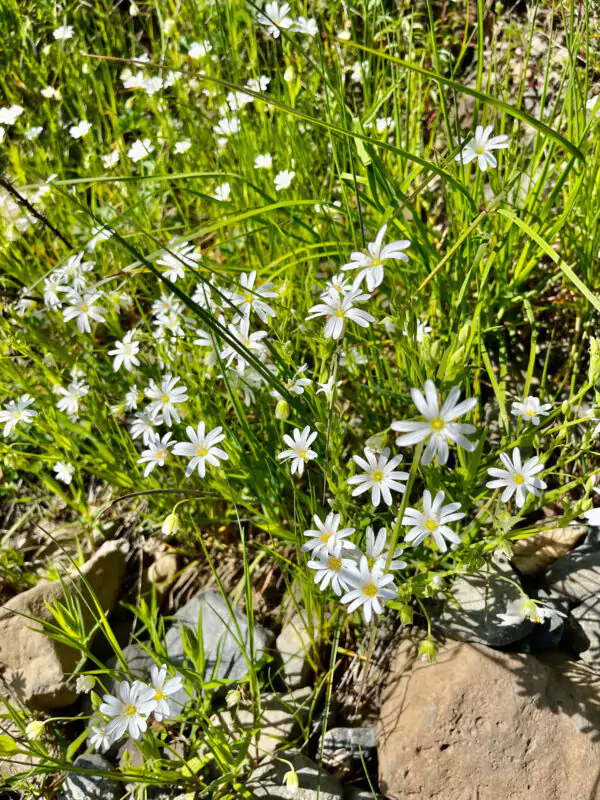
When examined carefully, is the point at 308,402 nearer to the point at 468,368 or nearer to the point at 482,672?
the point at 468,368

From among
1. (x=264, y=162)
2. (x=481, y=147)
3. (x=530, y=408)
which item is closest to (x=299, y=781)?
(x=530, y=408)

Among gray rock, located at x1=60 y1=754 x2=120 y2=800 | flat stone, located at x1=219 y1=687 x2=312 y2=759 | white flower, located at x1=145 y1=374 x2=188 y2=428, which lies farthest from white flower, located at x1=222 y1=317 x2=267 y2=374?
gray rock, located at x1=60 y1=754 x2=120 y2=800

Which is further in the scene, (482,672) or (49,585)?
(49,585)

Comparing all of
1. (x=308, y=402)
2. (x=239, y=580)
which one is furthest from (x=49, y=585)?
(x=308, y=402)

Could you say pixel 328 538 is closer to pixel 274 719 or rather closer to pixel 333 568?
pixel 333 568

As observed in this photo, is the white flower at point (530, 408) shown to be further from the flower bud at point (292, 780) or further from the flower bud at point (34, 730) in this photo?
the flower bud at point (34, 730)
